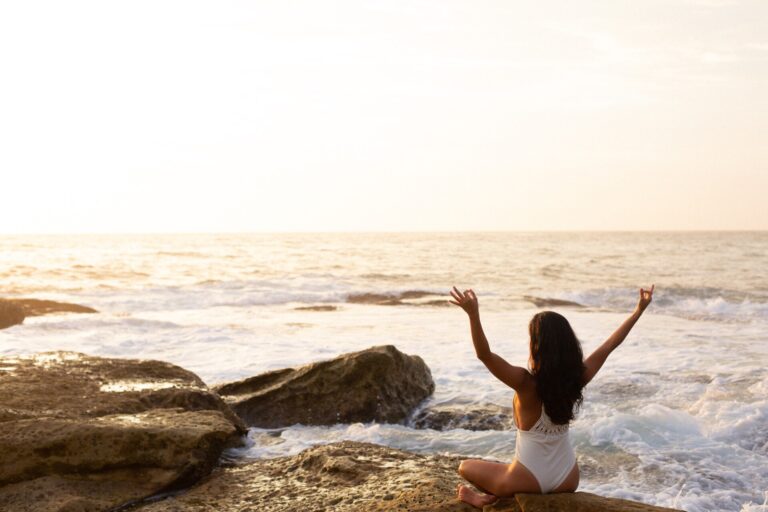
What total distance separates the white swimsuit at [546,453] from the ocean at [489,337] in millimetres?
2209

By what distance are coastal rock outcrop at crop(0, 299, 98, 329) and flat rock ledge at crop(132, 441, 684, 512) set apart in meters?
13.5

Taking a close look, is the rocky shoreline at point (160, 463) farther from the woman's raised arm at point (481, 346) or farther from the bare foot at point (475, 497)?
the woman's raised arm at point (481, 346)

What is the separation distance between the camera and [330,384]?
831 centimetres

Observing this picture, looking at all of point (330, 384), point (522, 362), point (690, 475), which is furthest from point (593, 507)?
point (522, 362)

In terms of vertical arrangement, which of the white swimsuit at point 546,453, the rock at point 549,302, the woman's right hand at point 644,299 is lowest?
the rock at point 549,302

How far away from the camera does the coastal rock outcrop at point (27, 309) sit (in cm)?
1686

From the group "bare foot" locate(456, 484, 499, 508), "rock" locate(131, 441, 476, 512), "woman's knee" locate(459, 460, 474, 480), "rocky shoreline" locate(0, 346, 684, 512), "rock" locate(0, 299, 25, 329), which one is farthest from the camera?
"rock" locate(0, 299, 25, 329)

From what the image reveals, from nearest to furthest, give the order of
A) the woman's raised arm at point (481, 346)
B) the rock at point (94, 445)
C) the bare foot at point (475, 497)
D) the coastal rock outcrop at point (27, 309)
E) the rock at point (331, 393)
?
the woman's raised arm at point (481, 346) < the bare foot at point (475, 497) < the rock at point (94, 445) < the rock at point (331, 393) < the coastal rock outcrop at point (27, 309)

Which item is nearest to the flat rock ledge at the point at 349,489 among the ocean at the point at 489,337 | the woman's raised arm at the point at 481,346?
the woman's raised arm at the point at 481,346

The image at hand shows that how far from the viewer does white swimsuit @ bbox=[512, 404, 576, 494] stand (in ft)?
12.8

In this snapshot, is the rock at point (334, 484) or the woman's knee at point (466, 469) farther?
the rock at point (334, 484)

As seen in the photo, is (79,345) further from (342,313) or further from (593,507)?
(593,507)

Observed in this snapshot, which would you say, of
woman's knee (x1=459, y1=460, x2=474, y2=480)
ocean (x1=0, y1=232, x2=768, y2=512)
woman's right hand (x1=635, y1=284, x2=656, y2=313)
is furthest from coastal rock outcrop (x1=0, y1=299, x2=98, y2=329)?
woman's right hand (x1=635, y1=284, x2=656, y2=313)

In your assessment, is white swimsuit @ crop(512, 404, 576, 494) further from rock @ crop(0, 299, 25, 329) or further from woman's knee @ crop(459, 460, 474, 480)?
rock @ crop(0, 299, 25, 329)
